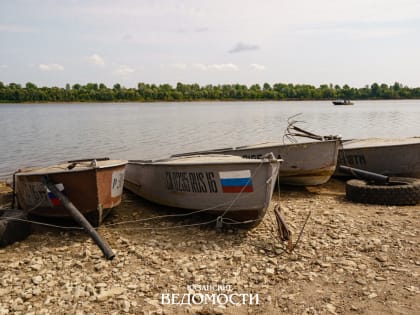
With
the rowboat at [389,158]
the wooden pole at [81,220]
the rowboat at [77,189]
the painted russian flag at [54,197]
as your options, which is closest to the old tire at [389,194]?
the rowboat at [389,158]

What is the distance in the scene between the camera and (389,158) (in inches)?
439

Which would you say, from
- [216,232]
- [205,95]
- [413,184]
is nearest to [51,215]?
[216,232]

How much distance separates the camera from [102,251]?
6.54 m

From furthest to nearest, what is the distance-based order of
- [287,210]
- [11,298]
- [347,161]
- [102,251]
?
[347,161] → [287,210] → [102,251] → [11,298]

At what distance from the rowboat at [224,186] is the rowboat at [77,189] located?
1257mm

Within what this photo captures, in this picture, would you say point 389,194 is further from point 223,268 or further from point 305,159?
point 223,268

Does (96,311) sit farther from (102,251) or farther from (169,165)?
(169,165)

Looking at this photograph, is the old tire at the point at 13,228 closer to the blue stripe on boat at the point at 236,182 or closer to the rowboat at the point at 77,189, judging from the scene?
the rowboat at the point at 77,189

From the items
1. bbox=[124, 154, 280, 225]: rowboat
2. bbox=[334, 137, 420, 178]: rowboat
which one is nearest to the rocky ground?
bbox=[124, 154, 280, 225]: rowboat

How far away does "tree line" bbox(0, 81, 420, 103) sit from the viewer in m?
134

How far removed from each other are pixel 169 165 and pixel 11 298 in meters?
3.94

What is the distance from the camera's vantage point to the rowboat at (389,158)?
36.2ft

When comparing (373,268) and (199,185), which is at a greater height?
(199,185)

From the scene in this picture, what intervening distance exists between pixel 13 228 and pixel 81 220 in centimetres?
136
